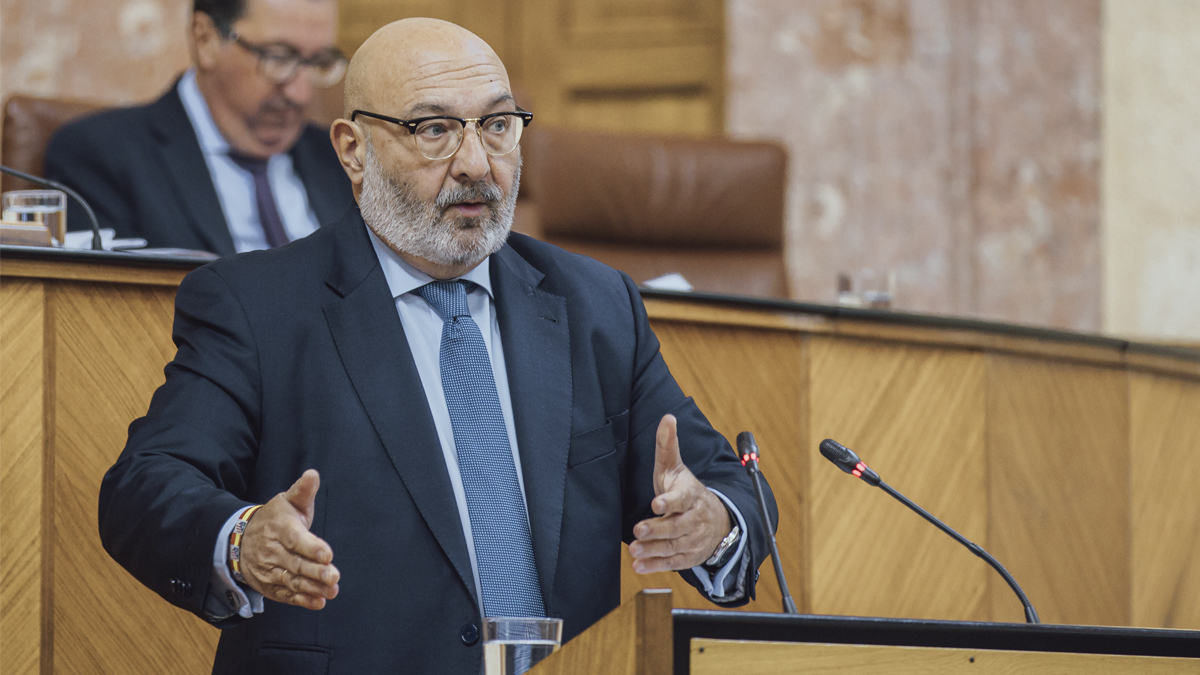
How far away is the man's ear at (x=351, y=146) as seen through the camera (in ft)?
5.21

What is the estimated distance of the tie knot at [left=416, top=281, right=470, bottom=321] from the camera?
5.09ft

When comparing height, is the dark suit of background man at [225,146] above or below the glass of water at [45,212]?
above

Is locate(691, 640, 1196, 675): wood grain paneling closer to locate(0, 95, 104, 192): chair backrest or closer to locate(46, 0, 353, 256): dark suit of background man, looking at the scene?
locate(46, 0, 353, 256): dark suit of background man

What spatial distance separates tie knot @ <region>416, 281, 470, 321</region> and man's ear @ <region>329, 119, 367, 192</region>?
165 mm

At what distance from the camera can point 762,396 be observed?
7.02ft

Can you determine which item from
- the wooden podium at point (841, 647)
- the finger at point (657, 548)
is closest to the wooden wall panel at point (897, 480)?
the finger at point (657, 548)

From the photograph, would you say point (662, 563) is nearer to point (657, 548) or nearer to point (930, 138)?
point (657, 548)

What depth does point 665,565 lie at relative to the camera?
4.31 ft

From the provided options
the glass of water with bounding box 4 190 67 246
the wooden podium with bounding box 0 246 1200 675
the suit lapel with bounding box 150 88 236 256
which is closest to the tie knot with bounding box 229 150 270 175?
the suit lapel with bounding box 150 88 236 256

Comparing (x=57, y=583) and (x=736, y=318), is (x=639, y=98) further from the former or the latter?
(x=57, y=583)

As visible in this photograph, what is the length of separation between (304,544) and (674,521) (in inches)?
15.0

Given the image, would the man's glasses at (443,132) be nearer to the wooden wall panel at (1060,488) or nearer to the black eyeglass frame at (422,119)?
the black eyeglass frame at (422,119)

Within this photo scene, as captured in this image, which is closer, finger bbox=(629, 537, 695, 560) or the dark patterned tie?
finger bbox=(629, 537, 695, 560)

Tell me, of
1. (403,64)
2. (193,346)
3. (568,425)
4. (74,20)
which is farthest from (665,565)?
(74,20)
